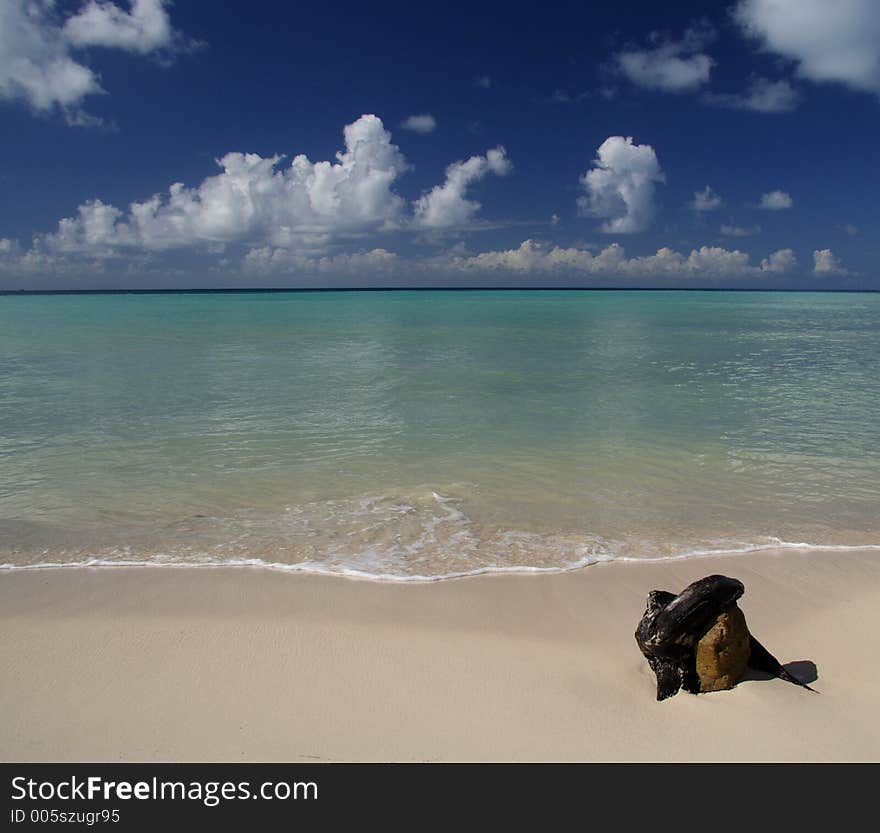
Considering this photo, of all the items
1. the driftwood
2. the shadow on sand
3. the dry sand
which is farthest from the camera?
the shadow on sand

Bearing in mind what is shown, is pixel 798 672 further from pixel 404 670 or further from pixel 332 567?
pixel 332 567

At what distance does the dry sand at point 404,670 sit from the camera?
3426mm

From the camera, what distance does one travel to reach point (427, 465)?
922 centimetres

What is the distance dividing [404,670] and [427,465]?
16.9 feet

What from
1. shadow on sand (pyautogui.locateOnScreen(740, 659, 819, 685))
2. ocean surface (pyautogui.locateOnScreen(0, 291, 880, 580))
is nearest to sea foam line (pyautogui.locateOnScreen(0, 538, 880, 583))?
ocean surface (pyautogui.locateOnScreen(0, 291, 880, 580))

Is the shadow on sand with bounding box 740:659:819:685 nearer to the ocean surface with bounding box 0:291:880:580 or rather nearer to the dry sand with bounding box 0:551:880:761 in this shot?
the dry sand with bounding box 0:551:880:761

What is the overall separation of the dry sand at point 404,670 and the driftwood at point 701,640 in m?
0.10

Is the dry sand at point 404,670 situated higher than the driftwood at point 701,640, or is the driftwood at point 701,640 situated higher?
the driftwood at point 701,640

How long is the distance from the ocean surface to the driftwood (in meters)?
2.11

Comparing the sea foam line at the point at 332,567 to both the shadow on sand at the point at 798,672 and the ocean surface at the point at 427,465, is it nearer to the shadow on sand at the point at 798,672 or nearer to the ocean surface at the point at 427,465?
the ocean surface at the point at 427,465

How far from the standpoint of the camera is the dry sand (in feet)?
11.2

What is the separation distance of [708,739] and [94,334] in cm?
A: 3662

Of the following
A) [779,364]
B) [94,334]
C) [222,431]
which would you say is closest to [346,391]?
[222,431]

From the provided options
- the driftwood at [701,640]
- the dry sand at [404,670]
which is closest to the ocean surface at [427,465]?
the dry sand at [404,670]
